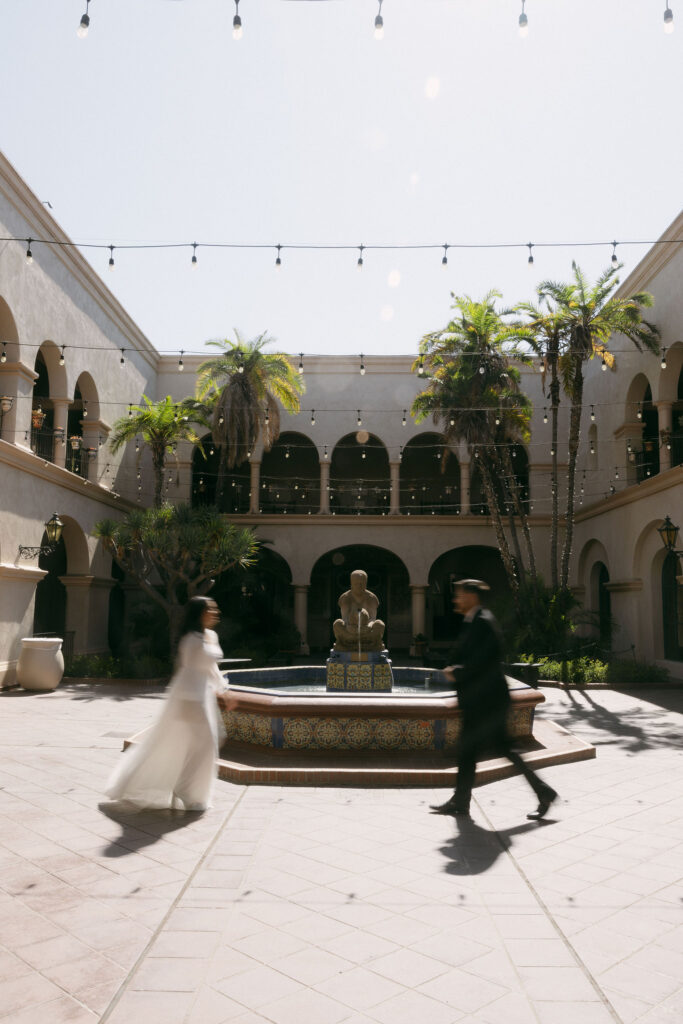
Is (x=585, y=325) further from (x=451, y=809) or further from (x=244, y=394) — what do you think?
(x=451, y=809)

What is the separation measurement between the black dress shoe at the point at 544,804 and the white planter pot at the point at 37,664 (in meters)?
10.9

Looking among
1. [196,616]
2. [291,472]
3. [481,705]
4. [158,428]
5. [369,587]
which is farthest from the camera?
[291,472]

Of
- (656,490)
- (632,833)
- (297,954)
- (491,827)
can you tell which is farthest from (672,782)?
(656,490)

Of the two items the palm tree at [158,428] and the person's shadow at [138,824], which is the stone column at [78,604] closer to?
the palm tree at [158,428]

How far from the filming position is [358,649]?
429 inches

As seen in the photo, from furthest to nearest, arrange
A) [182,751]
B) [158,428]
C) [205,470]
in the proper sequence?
[205,470] < [158,428] < [182,751]

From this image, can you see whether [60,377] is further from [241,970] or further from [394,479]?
[241,970]

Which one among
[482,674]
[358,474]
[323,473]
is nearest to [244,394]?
[323,473]

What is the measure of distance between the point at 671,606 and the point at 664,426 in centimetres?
418

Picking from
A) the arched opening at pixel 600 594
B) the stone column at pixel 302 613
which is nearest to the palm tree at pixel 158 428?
the stone column at pixel 302 613

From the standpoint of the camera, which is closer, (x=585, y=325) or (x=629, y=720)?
(x=629, y=720)

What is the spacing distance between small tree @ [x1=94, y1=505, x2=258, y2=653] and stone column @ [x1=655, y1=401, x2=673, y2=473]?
9.38 m

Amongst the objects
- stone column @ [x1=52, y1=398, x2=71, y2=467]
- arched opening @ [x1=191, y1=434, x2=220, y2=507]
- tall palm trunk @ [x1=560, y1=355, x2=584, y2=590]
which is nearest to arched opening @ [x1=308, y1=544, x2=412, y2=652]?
arched opening @ [x1=191, y1=434, x2=220, y2=507]

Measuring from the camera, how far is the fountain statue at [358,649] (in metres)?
10.6
